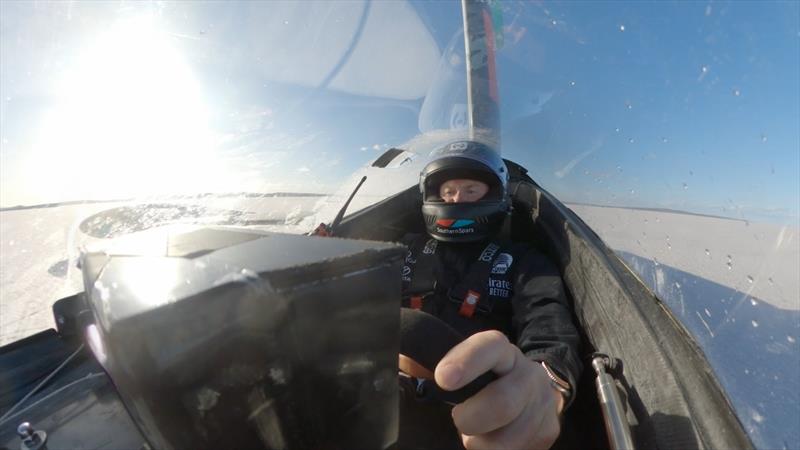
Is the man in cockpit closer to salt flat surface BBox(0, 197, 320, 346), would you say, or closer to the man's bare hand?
Result: the man's bare hand

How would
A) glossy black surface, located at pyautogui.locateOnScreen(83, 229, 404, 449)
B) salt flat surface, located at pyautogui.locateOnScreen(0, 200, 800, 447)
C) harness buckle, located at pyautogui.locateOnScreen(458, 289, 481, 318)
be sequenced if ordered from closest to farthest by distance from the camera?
1. glossy black surface, located at pyautogui.locateOnScreen(83, 229, 404, 449)
2. harness buckle, located at pyautogui.locateOnScreen(458, 289, 481, 318)
3. salt flat surface, located at pyautogui.locateOnScreen(0, 200, 800, 447)

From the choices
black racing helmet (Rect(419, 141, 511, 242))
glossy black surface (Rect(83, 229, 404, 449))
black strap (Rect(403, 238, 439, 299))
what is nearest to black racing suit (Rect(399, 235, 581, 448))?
black strap (Rect(403, 238, 439, 299))

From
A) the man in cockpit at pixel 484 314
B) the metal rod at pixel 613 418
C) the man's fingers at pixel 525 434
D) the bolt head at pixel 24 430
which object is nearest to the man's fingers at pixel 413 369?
the man in cockpit at pixel 484 314

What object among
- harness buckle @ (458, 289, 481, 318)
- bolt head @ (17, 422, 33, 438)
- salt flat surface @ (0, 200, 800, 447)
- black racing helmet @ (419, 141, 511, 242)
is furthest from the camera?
black racing helmet @ (419, 141, 511, 242)

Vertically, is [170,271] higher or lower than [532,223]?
higher

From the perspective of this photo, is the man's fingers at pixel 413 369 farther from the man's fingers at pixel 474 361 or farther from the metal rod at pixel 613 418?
the metal rod at pixel 613 418

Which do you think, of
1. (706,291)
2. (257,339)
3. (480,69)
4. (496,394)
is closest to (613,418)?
(496,394)

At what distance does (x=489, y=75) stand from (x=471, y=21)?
2.21ft

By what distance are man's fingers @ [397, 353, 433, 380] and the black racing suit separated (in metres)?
0.22

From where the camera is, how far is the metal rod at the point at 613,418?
0.73 metres

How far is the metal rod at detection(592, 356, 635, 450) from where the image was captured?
73 cm

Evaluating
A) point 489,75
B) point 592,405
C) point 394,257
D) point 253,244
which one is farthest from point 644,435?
point 489,75

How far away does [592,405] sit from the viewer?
3.95ft

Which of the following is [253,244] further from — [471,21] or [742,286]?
[471,21]
